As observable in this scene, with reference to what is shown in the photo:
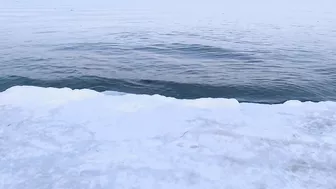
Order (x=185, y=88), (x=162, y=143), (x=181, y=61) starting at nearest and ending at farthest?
1. (x=162, y=143)
2. (x=185, y=88)
3. (x=181, y=61)

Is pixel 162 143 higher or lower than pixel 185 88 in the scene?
lower

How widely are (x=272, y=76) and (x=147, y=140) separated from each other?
15.4ft

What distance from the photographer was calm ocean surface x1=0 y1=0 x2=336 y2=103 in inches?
284

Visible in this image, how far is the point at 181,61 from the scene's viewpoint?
9.48m

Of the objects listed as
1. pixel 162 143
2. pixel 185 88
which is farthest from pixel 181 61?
pixel 162 143

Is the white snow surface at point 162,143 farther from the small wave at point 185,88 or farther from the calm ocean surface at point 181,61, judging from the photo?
the calm ocean surface at point 181,61

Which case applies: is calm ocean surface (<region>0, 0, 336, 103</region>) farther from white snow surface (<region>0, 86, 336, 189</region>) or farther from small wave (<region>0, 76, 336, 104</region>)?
white snow surface (<region>0, 86, 336, 189</region>)

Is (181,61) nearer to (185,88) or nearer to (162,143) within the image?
(185,88)

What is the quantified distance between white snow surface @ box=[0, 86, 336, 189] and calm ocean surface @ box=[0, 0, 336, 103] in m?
1.72

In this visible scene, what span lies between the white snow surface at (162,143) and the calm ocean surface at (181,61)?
1719 millimetres

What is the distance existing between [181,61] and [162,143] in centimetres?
558

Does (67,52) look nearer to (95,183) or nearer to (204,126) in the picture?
(204,126)

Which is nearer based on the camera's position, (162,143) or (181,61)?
(162,143)

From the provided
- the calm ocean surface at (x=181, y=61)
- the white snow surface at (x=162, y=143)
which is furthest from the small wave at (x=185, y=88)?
the white snow surface at (x=162, y=143)
